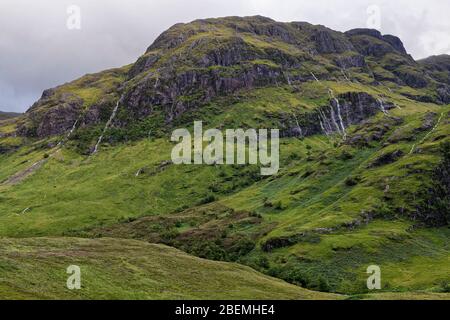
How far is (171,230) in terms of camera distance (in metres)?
188

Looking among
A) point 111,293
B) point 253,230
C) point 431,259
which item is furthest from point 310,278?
point 111,293

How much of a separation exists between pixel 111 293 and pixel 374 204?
400 feet

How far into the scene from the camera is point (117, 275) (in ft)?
248

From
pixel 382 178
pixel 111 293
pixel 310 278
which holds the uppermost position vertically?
pixel 382 178

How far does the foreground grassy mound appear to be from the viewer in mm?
63531

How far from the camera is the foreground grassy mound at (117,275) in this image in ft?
208

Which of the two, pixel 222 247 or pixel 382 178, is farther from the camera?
pixel 382 178
